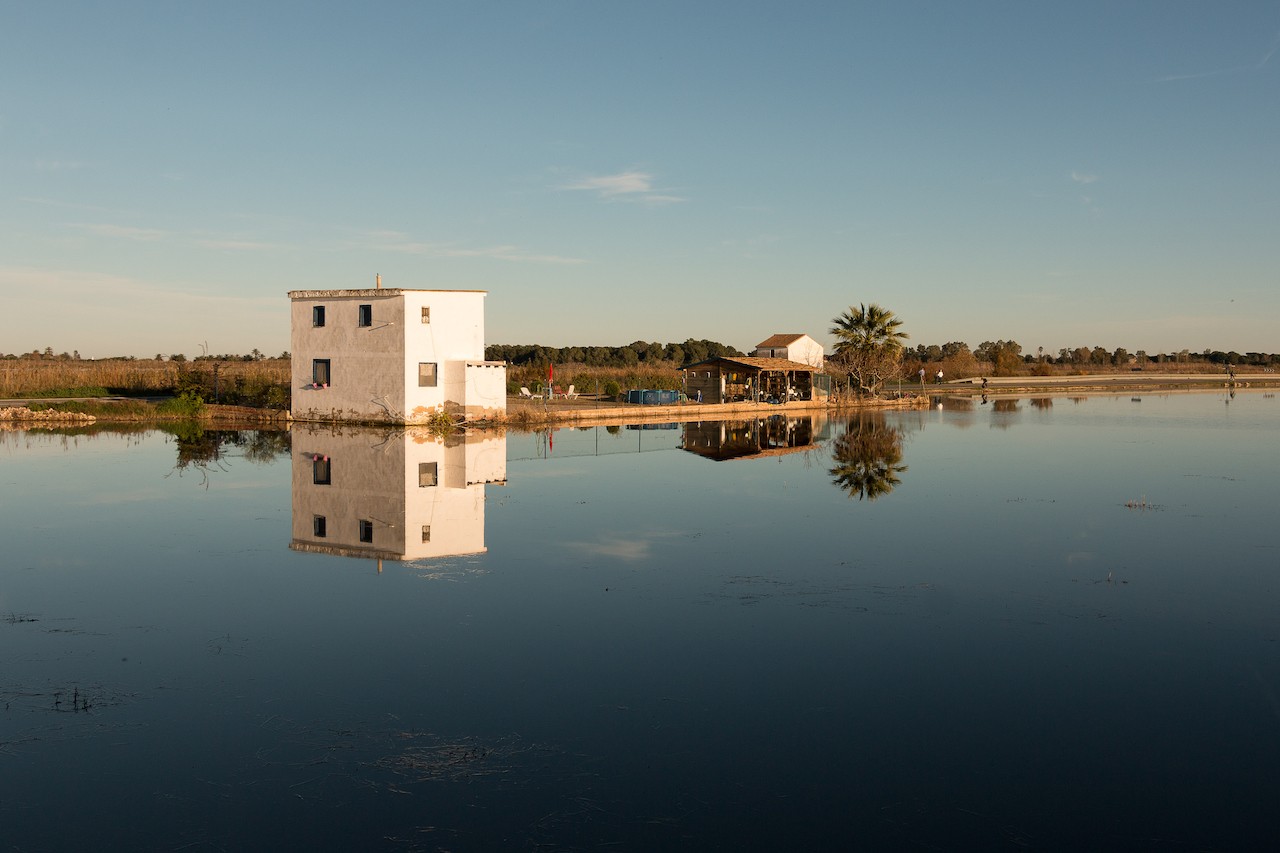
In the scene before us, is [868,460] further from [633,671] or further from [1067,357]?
[1067,357]

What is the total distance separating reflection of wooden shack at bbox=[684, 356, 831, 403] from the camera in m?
52.6

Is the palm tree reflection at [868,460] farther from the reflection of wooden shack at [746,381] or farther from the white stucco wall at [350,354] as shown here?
the white stucco wall at [350,354]

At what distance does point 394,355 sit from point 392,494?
1605 cm

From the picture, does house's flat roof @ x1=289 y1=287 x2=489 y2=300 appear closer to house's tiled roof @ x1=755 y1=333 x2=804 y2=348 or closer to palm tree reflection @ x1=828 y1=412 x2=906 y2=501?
palm tree reflection @ x1=828 y1=412 x2=906 y2=501

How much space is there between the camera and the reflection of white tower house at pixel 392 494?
14.6 metres

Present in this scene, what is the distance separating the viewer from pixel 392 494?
62.4 ft

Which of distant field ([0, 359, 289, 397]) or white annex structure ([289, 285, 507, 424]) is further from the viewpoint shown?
distant field ([0, 359, 289, 397])

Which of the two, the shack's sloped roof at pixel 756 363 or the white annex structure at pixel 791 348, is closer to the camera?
the shack's sloped roof at pixel 756 363

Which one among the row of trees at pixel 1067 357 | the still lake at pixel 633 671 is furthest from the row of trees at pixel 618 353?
the still lake at pixel 633 671

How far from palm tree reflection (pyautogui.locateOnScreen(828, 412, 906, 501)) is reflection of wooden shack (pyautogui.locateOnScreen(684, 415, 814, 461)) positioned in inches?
61.3

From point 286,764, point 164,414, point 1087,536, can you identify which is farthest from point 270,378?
point 286,764

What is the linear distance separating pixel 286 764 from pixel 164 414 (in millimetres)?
36846

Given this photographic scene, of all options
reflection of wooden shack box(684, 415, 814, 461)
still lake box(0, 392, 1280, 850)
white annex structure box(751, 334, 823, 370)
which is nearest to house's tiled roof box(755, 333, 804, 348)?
white annex structure box(751, 334, 823, 370)

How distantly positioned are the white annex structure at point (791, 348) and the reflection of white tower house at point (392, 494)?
1695 inches
